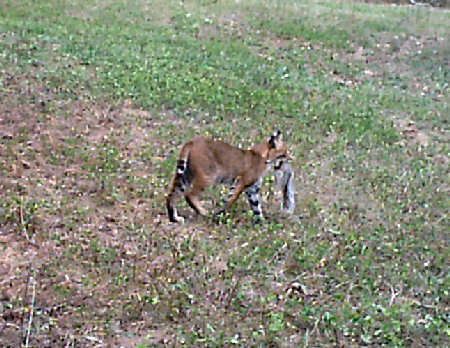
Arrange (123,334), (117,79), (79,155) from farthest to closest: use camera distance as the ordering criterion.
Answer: (117,79)
(79,155)
(123,334)

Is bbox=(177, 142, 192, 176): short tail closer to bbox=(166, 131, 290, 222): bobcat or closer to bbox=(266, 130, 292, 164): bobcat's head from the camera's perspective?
bbox=(166, 131, 290, 222): bobcat

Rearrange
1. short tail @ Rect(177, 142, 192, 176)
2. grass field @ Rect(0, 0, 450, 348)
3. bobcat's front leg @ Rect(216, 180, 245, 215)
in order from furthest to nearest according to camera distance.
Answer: bobcat's front leg @ Rect(216, 180, 245, 215), short tail @ Rect(177, 142, 192, 176), grass field @ Rect(0, 0, 450, 348)

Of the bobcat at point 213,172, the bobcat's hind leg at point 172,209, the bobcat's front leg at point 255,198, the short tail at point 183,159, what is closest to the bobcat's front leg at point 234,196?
the bobcat at point 213,172

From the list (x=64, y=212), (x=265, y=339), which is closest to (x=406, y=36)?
(x=64, y=212)

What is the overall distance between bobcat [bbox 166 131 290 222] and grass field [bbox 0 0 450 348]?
11.7 inches

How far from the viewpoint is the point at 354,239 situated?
28.8ft

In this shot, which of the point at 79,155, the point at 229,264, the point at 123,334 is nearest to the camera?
the point at 123,334

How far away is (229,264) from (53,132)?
4.99 meters

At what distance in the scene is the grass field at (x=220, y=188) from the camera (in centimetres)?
693

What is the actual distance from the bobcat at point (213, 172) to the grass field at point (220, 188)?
30cm

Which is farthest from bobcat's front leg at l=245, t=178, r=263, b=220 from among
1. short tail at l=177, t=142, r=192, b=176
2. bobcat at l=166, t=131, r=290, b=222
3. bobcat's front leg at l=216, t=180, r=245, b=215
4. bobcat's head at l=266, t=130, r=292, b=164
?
short tail at l=177, t=142, r=192, b=176

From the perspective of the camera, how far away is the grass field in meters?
6.93

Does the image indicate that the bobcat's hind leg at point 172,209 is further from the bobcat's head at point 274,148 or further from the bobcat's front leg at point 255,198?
the bobcat's head at point 274,148

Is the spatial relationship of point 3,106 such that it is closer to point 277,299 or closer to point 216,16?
point 277,299
